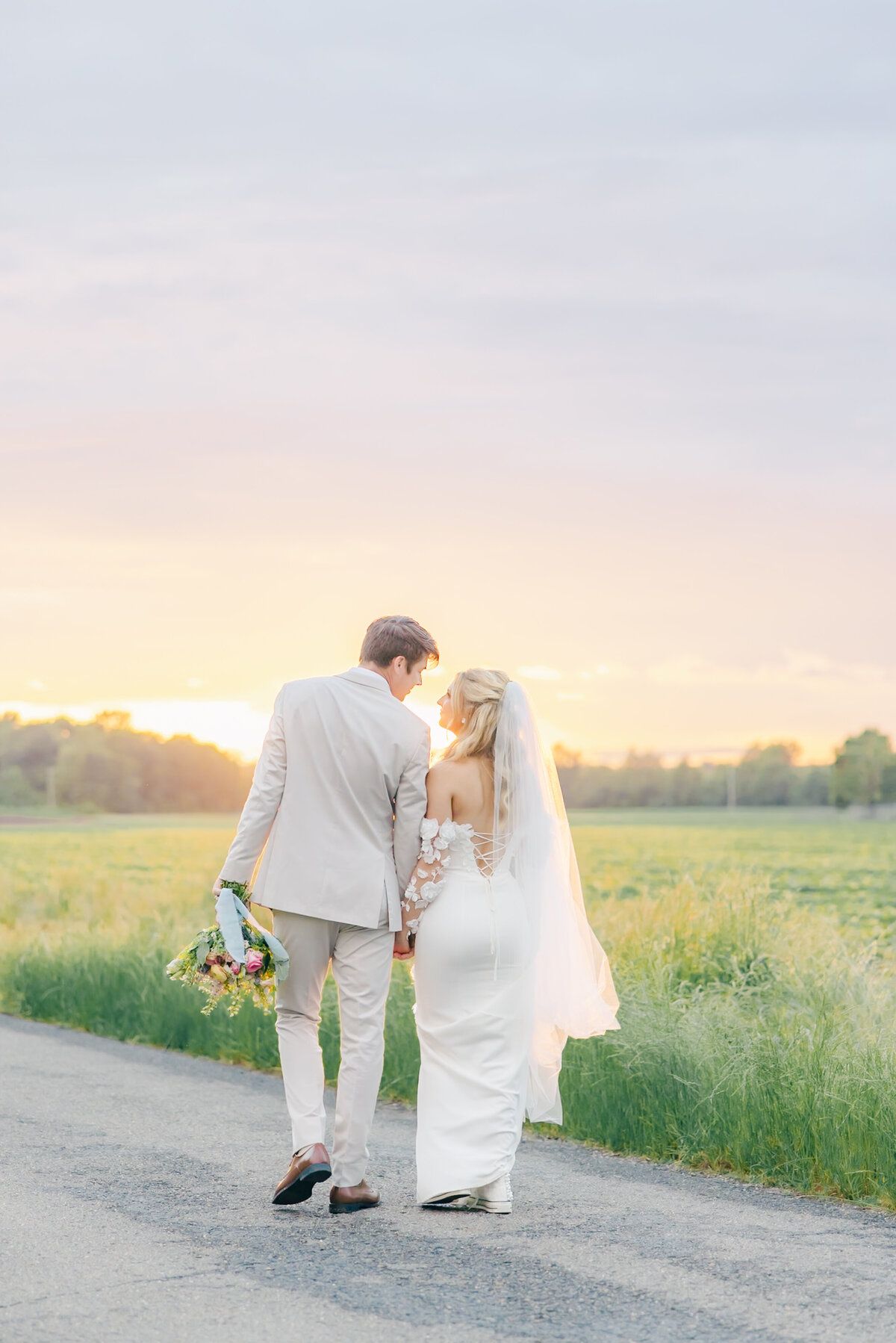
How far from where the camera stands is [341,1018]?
18.7ft

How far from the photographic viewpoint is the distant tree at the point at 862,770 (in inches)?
4063

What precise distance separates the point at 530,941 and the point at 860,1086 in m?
1.73

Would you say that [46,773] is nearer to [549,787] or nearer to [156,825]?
[156,825]

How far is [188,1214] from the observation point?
5488 millimetres

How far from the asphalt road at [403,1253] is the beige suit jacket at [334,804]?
48.7 inches

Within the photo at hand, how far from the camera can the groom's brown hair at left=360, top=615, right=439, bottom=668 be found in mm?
5836

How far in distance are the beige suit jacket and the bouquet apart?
114 mm

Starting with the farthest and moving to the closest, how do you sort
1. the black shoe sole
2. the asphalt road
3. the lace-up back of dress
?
the lace-up back of dress, the black shoe sole, the asphalt road

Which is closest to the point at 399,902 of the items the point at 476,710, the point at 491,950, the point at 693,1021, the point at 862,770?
the point at 491,950

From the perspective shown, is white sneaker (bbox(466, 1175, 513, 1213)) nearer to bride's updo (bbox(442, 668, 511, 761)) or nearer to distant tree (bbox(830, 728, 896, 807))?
bride's updo (bbox(442, 668, 511, 761))

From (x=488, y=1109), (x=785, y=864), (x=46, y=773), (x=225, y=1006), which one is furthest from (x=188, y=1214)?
(x=46, y=773)

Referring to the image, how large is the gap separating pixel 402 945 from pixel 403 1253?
1.29 metres

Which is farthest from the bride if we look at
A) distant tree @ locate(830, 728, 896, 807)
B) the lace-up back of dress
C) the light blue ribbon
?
distant tree @ locate(830, 728, 896, 807)

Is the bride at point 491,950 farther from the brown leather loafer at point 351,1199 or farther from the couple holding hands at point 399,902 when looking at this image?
the brown leather loafer at point 351,1199
